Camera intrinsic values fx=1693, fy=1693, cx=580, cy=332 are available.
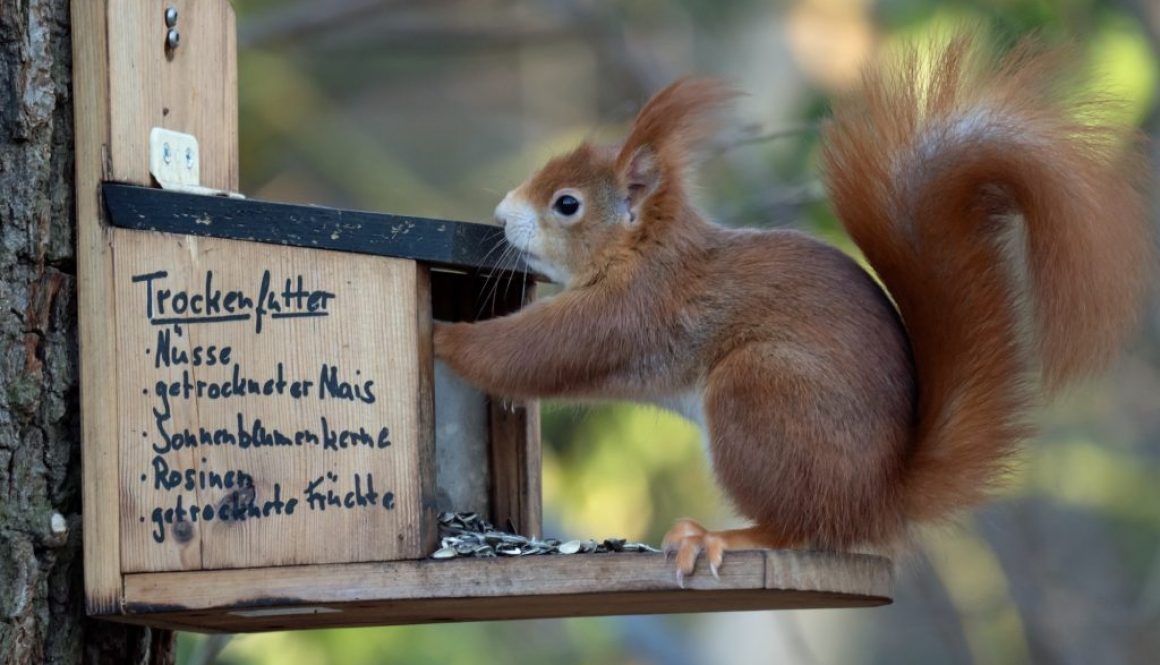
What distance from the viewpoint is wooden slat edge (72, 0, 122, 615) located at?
204 cm

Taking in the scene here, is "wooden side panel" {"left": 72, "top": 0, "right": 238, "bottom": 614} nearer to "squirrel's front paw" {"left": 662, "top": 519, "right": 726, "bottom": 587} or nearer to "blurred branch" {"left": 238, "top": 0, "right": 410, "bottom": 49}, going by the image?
"squirrel's front paw" {"left": 662, "top": 519, "right": 726, "bottom": 587}

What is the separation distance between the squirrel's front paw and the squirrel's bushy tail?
1.17 ft

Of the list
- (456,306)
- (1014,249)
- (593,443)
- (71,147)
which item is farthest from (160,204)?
(593,443)

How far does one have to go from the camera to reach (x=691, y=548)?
6.52 ft

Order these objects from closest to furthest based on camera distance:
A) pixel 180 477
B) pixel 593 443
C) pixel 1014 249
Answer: pixel 180 477 → pixel 1014 249 → pixel 593 443

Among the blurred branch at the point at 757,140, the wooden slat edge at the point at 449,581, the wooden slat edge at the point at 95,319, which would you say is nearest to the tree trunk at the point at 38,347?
the wooden slat edge at the point at 95,319

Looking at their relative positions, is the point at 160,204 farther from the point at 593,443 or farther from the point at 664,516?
the point at 664,516

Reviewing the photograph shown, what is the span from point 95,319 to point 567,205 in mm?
770

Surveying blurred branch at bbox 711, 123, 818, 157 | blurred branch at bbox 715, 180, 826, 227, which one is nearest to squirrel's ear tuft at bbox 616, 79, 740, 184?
blurred branch at bbox 711, 123, 818, 157

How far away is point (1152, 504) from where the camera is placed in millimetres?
5266

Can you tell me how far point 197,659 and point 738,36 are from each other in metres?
3.80

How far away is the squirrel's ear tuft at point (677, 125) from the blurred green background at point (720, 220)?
2.61ft

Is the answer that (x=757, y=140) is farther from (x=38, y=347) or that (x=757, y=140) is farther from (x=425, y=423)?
(x=38, y=347)

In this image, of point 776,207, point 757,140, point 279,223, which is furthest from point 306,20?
point 279,223
